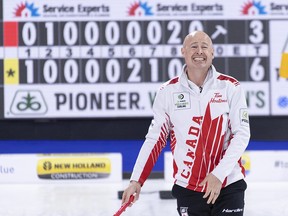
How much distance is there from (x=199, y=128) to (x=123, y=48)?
5327 millimetres

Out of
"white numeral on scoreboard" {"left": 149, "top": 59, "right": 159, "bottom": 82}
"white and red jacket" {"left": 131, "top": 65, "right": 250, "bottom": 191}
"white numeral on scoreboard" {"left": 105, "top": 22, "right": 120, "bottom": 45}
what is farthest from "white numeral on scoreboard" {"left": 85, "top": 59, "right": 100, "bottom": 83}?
"white and red jacket" {"left": 131, "top": 65, "right": 250, "bottom": 191}

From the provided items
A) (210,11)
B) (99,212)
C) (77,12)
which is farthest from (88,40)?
(99,212)

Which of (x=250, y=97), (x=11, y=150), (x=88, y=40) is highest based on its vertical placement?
(x=88, y=40)

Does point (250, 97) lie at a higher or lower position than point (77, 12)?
lower

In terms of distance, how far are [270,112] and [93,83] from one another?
87.0 inches

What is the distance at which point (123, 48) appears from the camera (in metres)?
7.82

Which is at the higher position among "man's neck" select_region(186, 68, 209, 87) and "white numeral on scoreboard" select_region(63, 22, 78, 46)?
"white numeral on scoreboard" select_region(63, 22, 78, 46)

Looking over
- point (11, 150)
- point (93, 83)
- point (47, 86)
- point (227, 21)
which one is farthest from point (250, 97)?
point (11, 150)

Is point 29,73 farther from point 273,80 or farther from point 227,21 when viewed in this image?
point 273,80

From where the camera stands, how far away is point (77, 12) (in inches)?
308

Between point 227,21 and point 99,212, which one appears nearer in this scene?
point 99,212

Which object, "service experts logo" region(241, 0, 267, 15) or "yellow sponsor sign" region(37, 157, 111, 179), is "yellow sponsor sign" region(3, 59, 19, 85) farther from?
"service experts logo" region(241, 0, 267, 15)

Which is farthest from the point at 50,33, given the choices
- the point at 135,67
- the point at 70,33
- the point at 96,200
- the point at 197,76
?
the point at 197,76

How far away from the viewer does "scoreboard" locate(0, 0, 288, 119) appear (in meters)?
7.80
